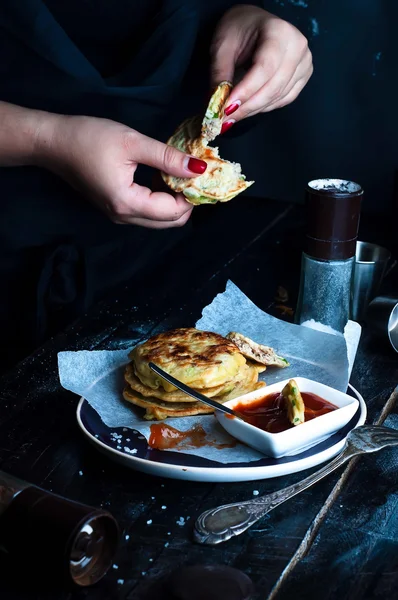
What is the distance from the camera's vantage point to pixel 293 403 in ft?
4.88

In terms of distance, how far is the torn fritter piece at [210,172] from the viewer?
1.87 metres

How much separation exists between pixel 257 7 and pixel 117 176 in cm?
95

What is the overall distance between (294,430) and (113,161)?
77 cm

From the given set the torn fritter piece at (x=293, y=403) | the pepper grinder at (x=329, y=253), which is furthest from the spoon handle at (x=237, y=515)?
the pepper grinder at (x=329, y=253)

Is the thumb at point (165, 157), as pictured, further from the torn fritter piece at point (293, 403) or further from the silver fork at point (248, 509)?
the silver fork at point (248, 509)

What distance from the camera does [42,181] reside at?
87.0 inches

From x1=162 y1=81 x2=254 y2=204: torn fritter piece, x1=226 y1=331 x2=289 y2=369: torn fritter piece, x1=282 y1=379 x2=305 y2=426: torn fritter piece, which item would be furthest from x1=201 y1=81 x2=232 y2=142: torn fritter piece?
x1=282 y1=379 x2=305 y2=426: torn fritter piece

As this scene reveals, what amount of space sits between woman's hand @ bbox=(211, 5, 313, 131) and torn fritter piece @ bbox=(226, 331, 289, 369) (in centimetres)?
57

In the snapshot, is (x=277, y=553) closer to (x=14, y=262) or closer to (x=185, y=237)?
(x=14, y=262)

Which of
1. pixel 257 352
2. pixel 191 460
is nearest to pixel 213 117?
pixel 257 352

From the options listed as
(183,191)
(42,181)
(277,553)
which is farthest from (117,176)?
(277,553)

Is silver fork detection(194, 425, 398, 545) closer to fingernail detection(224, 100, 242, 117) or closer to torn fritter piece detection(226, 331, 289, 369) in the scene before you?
torn fritter piece detection(226, 331, 289, 369)

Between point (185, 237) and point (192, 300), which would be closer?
point (192, 300)

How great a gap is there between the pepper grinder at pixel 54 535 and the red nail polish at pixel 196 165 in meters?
0.85
